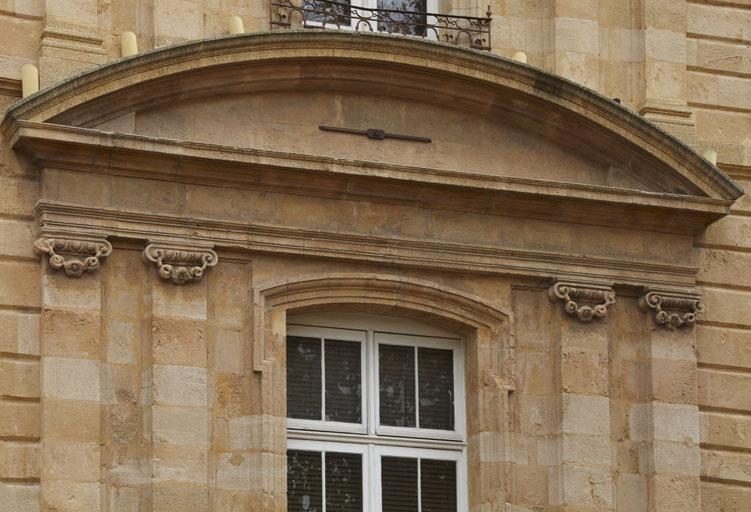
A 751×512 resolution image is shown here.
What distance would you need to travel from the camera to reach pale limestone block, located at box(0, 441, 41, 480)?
15945mm

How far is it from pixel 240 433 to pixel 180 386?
1.80 ft

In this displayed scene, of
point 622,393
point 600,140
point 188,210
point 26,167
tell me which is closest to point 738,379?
point 622,393

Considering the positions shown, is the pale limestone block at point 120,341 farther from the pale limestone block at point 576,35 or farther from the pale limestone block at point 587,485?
the pale limestone block at point 576,35

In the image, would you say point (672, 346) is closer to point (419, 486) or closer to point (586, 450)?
point (586, 450)

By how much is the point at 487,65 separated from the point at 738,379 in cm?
309

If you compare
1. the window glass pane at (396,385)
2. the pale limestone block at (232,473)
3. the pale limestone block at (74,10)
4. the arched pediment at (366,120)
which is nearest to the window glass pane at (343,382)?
the window glass pane at (396,385)

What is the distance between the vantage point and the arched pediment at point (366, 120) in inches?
656

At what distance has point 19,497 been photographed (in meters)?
15.9

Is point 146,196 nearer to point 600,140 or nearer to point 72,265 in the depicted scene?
point 72,265

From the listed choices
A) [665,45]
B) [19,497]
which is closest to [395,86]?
[665,45]

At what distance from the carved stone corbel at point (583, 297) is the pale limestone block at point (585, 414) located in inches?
24.3

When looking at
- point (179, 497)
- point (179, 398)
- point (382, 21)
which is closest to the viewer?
point (179, 497)

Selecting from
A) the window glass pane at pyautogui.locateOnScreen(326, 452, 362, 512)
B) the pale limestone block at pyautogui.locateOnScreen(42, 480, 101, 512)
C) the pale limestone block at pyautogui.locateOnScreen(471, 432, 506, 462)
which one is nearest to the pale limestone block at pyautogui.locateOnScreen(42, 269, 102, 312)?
the pale limestone block at pyautogui.locateOnScreen(42, 480, 101, 512)

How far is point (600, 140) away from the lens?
18062mm
